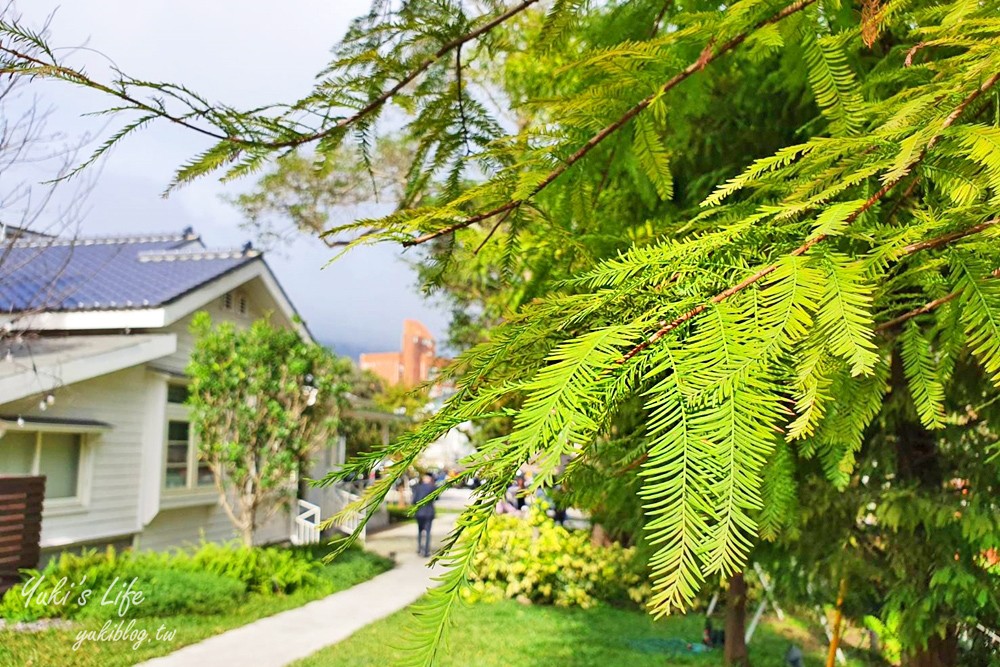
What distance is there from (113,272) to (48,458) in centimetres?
451

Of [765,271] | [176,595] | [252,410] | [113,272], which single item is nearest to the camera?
[765,271]

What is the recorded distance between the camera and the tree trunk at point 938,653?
11.2 feet

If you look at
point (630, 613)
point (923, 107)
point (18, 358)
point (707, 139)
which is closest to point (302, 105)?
point (923, 107)

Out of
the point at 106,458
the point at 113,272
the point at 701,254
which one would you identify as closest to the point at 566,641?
the point at 106,458

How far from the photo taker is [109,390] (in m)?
9.02

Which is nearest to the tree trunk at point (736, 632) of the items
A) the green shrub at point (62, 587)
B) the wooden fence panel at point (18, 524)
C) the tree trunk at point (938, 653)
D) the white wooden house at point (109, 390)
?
the tree trunk at point (938, 653)

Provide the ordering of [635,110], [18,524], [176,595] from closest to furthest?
[635,110]
[18,524]
[176,595]

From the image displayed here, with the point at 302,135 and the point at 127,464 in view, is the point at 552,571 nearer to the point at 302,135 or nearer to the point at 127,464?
the point at 127,464

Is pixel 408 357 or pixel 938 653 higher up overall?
pixel 408 357

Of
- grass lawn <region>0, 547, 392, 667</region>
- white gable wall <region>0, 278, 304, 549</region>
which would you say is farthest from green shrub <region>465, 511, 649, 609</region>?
white gable wall <region>0, 278, 304, 549</region>

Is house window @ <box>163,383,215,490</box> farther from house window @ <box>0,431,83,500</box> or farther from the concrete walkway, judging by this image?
the concrete walkway

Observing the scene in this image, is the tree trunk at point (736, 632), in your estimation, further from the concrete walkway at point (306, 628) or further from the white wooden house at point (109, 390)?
the white wooden house at point (109, 390)

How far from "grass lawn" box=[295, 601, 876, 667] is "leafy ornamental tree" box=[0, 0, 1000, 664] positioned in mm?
4547

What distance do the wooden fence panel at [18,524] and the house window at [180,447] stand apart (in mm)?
3959
